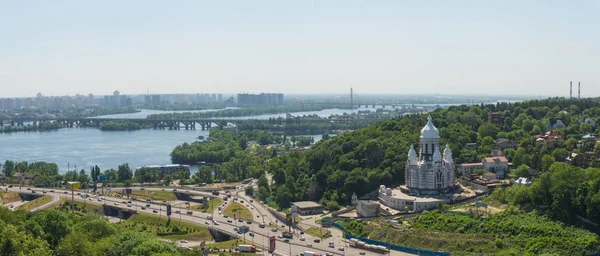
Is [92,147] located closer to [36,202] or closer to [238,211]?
[36,202]

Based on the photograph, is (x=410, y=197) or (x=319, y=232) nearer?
(x=319, y=232)

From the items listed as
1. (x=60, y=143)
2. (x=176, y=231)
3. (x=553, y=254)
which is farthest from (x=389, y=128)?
(x=60, y=143)

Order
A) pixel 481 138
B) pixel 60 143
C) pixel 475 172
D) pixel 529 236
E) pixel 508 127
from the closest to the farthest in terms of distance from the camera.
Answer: pixel 529 236 → pixel 475 172 → pixel 481 138 → pixel 508 127 → pixel 60 143

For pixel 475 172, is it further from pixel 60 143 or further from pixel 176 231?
pixel 60 143

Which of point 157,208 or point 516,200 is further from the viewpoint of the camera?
point 157,208

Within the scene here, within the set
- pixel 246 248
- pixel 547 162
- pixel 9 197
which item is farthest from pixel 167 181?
pixel 547 162

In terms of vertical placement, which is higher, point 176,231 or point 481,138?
point 481,138

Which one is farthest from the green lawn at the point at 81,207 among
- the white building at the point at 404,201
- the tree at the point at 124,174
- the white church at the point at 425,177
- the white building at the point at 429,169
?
the white building at the point at 429,169

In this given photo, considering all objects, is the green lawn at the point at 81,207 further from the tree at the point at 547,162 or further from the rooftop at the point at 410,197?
the tree at the point at 547,162
